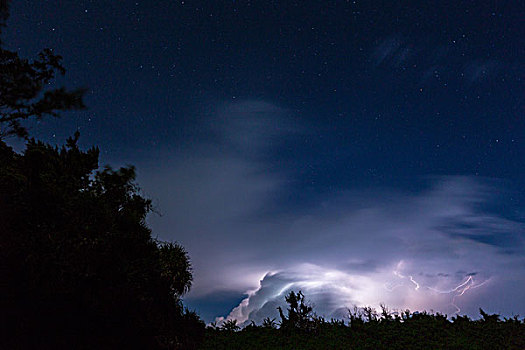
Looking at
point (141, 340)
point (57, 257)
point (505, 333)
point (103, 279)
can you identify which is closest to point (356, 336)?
point (505, 333)

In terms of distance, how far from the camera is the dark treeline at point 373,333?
62.5ft

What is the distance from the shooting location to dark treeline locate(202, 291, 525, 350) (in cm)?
1906

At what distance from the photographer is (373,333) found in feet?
70.1

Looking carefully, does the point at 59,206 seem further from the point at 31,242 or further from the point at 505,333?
the point at 505,333

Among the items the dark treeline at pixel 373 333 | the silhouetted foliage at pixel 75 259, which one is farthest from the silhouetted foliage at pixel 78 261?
the dark treeline at pixel 373 333

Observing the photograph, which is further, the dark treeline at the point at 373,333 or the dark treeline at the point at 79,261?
the dark treeline at the point at 373,333

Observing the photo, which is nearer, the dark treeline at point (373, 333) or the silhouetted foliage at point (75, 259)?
the silhouetted foliage at point (75, 259)

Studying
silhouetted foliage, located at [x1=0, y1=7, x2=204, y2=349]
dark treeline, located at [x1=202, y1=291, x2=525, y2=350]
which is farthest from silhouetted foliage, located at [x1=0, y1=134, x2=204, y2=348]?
dark treeline, located at [x1=202, y1=291, x2=525, y2=350]

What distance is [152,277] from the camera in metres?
14.9

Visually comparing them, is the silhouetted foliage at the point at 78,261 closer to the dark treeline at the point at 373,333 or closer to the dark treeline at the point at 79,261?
the dark treeline at the point at 79,261

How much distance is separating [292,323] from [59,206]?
54.9 ft

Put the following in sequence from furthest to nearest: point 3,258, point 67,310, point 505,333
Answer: point 505,333 < point 67,310 < point 3,258

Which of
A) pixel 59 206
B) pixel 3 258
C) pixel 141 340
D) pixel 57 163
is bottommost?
pixel 141 340

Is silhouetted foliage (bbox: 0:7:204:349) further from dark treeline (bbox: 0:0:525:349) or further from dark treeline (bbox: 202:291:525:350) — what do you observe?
dark treeline (bbox: 202:291:525:350)
